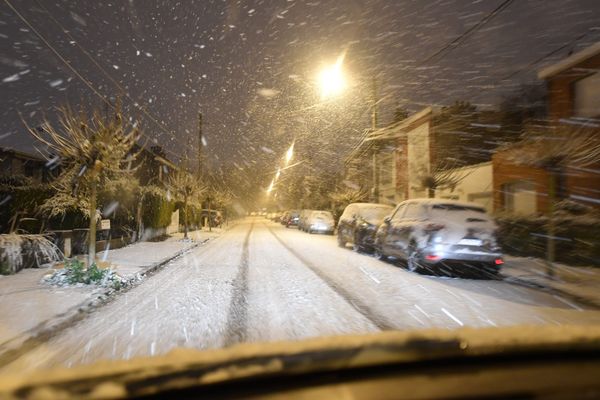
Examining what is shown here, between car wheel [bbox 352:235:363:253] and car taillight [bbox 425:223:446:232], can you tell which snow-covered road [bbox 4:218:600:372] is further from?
car wheel [bbox 352:235:363:253]

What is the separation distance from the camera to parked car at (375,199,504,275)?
31.2 feet

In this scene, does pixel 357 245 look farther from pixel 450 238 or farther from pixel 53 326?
pixel 53 326

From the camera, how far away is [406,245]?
35.2ft

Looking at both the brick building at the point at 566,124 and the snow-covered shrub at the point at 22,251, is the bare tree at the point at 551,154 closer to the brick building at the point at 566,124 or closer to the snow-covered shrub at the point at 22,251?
the brick building at the point at 566,124

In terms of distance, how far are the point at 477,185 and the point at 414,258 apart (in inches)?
494

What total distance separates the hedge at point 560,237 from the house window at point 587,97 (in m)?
4.85

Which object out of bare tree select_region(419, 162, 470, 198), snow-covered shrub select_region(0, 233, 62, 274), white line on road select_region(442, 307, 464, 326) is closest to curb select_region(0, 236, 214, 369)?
snow-covered shrub select_region(0, 233, 62, 274)

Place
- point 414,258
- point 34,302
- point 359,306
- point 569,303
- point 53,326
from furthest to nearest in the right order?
point 414,258 < point 569,303 < point 34,302 < point 359,306 < point 53,326

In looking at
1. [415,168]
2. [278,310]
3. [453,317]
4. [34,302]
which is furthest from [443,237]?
[415,168]

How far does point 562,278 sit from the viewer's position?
377 inches

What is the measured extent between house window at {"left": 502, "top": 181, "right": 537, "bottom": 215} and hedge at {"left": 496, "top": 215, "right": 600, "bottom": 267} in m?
3.59

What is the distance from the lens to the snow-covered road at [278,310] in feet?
15.8

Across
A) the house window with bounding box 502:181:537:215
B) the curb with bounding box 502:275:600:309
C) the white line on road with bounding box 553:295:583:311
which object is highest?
the house window with bounding box 502:181:537:215

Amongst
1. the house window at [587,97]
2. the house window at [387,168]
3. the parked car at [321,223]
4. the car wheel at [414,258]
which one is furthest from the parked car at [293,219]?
the car wheel at [414,258]
